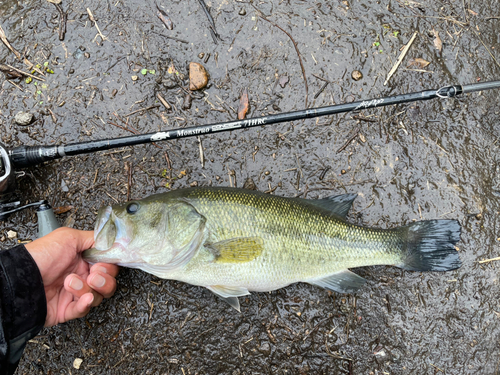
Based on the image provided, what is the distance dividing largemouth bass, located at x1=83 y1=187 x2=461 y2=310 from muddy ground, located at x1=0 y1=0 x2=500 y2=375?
0.47 meters

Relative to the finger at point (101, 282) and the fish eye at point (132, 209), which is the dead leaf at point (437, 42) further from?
the finger at point (101, 282)

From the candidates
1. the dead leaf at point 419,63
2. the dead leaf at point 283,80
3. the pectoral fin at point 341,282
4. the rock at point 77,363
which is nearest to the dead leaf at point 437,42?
the dead leaf at point 419,63

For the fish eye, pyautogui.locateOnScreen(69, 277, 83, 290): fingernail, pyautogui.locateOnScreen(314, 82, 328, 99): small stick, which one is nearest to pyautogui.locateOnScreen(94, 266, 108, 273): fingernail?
pyautogui.locateOnScreen(69, 277, 83, 290): fingernail

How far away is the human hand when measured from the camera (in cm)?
253

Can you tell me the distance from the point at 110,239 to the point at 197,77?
1835 mm

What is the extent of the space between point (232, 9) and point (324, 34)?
1025 mm

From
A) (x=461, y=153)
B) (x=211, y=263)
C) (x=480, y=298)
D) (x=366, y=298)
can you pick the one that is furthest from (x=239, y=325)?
(x=461, y=153)

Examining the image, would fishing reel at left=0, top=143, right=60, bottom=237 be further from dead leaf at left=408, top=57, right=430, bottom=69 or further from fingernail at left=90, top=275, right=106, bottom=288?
dead leaf at left=408, top=57, right=430, bottom=69

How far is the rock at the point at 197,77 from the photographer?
3.24m

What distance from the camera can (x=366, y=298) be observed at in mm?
3219

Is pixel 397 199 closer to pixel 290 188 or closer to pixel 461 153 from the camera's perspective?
pixel 461 153

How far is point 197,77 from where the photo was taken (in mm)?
3242

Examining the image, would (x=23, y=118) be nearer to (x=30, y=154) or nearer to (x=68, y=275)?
(x=30, y=154)

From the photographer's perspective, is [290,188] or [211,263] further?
[290,188]
